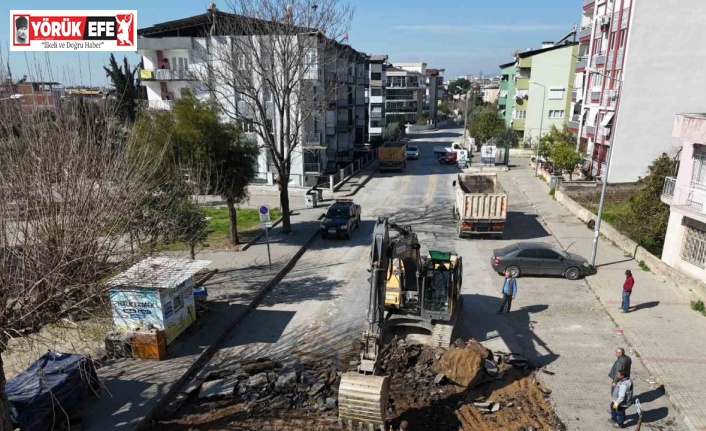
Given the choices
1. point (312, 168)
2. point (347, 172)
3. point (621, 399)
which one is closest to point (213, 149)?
point (621, 399)

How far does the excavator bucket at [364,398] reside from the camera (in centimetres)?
866

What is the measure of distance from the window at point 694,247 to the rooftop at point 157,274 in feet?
56.3

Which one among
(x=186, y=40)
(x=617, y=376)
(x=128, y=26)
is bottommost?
(x=617, y=376)

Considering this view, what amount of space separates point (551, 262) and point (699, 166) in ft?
20.2

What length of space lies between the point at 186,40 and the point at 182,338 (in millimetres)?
31483

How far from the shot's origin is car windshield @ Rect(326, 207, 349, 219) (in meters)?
24.6

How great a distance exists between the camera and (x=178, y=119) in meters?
18.8

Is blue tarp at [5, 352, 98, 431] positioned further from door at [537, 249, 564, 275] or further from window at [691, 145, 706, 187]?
window at [691, 145, 706, 187]

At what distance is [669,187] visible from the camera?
736 inches

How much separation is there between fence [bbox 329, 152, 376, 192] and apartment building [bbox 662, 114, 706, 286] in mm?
22579

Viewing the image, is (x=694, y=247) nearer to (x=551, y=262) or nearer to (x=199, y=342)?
(x=551, y=262)

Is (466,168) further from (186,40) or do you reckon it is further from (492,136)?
(186,40)

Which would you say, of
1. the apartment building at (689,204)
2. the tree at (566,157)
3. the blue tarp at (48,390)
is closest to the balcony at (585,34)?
the tree at (566,157)

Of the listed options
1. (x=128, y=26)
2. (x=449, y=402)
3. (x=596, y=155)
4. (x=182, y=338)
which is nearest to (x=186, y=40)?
(x=128, y=26)
